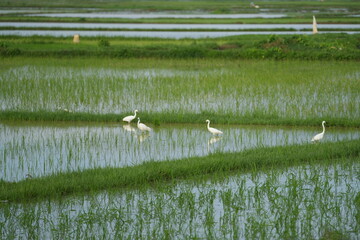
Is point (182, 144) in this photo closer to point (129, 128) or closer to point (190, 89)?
point (129, 128)

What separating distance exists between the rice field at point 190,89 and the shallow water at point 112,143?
791mm

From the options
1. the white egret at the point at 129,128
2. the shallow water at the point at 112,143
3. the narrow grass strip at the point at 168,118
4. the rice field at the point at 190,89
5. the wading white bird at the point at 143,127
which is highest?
the rice field at the point at 190,89

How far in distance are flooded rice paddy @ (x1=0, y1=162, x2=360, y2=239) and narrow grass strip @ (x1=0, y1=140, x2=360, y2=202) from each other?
210 millimetres

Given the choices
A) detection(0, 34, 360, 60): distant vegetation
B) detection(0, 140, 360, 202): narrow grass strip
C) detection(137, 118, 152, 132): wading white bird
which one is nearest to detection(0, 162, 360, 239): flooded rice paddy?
detection(0, 140, 360, 202): narrow grass strip

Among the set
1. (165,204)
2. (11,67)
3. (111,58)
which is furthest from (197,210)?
(111,58)

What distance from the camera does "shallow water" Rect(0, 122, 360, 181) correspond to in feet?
25.2

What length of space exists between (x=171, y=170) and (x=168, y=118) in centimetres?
318

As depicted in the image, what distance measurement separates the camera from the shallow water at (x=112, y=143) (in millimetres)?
7684

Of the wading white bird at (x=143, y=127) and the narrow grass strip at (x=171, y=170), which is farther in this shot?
the wading white bird at (x=143, y=127)

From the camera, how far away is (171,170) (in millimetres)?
7133

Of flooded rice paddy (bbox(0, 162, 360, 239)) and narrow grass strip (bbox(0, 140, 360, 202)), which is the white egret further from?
flooded rice paddy (bbox(0, 162, 360, 239))

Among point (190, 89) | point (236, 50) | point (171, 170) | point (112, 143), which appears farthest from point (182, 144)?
point (236, 50)

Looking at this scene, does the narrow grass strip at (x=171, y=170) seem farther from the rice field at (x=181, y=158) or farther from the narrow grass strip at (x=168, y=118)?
the narrow grass strip at (x=168, y=118)

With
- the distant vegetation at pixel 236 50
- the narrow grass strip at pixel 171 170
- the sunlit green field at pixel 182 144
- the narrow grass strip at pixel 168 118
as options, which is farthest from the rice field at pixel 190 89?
the narrow grass strip at pixel 171 170
